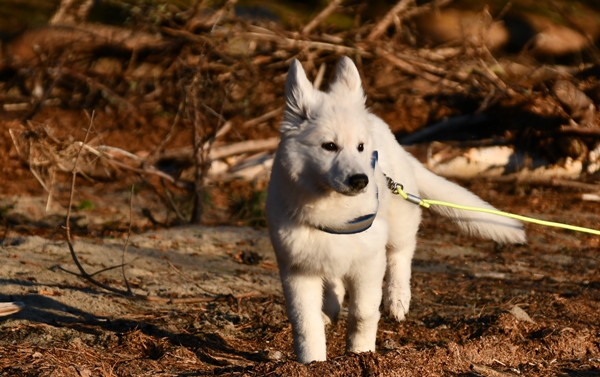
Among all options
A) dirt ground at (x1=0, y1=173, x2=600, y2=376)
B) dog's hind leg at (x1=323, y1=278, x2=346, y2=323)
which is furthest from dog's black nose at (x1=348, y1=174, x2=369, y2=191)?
dog's hind leg at (x1=323, y1=278, x2=346, y2=323)

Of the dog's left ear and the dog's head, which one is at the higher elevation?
the dog's left ear

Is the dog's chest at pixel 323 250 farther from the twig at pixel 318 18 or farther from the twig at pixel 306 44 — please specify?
the twig at pixel 318 18

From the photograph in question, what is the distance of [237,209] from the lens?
9734 mm

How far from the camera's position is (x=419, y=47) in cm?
1363

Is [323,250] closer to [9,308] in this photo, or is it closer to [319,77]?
[9,308]

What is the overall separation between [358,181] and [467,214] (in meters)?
2.26

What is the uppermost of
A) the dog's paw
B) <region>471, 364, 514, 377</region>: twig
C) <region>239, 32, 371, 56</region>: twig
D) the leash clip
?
<region>239, 32, 371, 56</region>: twig

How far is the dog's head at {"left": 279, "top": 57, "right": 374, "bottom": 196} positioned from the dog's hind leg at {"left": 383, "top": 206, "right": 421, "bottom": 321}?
1155 millimetres

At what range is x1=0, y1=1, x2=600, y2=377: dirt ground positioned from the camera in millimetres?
5184

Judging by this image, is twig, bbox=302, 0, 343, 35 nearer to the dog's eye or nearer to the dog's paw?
the dog's paw

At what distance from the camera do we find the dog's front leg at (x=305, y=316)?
15.4ft

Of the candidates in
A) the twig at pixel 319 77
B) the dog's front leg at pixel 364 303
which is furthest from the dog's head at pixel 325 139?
the twig at pixel 319 77

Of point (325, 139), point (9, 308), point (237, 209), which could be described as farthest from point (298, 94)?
point (237, 209)

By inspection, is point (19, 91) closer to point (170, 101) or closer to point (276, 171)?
point (170, 101)
